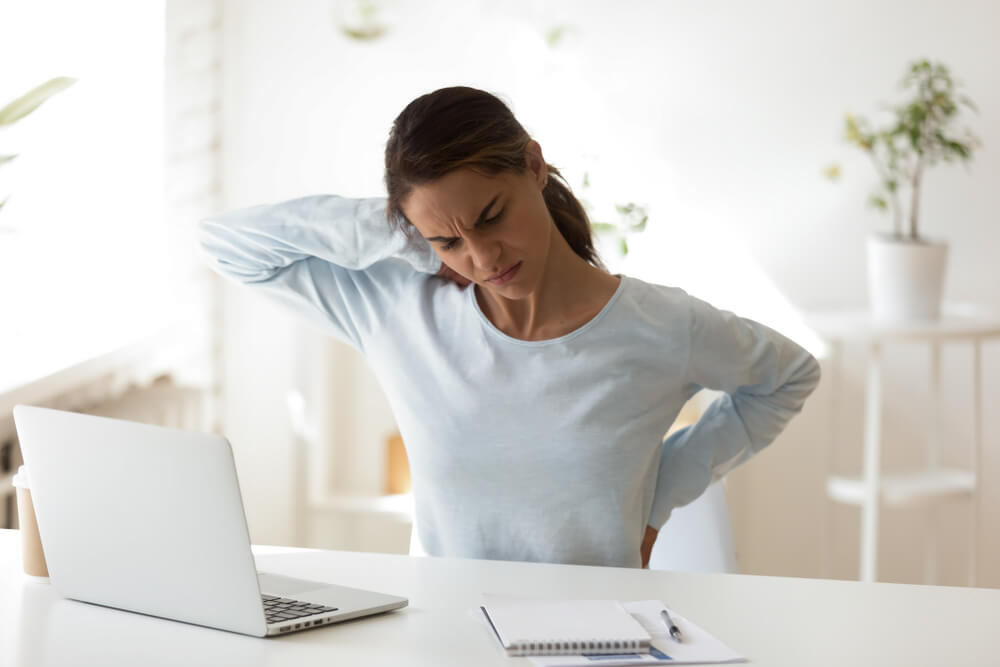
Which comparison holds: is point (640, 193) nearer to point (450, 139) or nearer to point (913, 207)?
point (913, 207)

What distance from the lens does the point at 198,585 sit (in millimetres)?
1072

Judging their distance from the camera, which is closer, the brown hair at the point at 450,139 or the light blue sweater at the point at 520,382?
the brown hair at the point at 450,139

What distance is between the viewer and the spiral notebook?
1027mm

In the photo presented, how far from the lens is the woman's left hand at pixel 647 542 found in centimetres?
155

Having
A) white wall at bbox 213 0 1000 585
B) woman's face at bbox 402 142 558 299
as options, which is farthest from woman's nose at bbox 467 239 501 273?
white wall at bbox 213 0 1000 585

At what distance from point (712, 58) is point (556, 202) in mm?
1400

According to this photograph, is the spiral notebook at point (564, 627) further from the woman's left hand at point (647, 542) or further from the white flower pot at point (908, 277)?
the white flower pot at point (908, 277)

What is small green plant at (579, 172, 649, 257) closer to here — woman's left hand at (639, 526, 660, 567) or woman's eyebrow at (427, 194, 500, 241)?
woman's left hand at (639, 526, 660, 567)

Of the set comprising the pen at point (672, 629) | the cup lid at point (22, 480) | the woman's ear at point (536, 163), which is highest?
the woman's ear at point (536, 163)

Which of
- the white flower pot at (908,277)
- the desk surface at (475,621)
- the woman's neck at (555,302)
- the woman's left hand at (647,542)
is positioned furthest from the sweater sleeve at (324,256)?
the white flower pot at (908,277)

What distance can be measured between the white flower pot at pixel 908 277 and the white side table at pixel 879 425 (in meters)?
0.05

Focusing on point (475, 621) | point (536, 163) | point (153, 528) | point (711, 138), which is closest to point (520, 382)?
point (536, 163)

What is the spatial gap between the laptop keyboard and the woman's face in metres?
0.43

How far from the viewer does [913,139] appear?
2455mm
